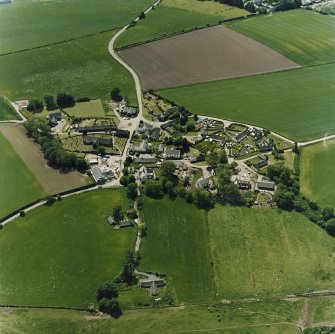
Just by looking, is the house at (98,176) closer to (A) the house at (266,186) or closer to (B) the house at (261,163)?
(A) the house at (266,186)

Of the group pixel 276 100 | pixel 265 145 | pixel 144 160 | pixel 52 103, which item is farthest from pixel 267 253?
pixel 52 103

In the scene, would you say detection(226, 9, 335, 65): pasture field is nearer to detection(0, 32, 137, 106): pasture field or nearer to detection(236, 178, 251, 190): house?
detection(0, 32, 137, 106): pasture field

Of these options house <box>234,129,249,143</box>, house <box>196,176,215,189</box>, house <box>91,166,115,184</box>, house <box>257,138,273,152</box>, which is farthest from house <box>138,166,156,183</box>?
house <box>257,138,273,152</box>

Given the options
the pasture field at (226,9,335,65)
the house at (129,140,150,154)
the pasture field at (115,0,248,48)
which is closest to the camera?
the house at (129,140,150,154)

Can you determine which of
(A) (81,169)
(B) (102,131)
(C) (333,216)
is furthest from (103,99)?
(C) (333,216)

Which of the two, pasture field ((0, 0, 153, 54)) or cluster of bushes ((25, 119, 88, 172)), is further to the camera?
pasture field ((0, 0, 153, 54))

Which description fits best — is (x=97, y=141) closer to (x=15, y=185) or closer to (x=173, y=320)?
(x=15, y=185)

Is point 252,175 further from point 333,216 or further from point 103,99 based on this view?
point 103,99
